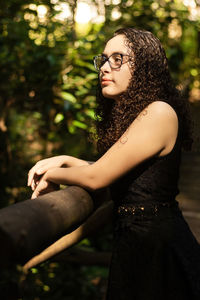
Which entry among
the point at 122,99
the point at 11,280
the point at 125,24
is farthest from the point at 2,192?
the point at 11,280

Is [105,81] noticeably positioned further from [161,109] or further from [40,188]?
[40,188]

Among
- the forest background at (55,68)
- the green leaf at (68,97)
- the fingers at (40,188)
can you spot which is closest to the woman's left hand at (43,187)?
the fingers at (40,188)

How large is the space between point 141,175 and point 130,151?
236 millimetres

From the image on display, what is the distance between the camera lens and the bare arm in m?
1.47

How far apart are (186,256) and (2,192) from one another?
117 inches

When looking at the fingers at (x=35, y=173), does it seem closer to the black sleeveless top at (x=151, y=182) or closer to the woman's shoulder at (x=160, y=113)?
the black sleeveless top at (x=151, y=182)

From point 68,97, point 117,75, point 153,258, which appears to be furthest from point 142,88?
point 68,97

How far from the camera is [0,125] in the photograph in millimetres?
4074

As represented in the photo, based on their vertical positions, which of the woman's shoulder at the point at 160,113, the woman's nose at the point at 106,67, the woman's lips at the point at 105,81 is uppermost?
the woman's nose at the point at 106,67

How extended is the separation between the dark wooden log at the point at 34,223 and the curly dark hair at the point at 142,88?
64 centimetres

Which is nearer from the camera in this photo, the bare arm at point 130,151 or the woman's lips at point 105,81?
the bare arm at point 130,151

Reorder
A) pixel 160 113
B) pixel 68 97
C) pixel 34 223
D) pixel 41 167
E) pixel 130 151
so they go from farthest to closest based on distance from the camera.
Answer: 1. pixel 68 97
2. pixel 41 167
3. pixel 160 113
4. pixel 130 151
5. pixel 34 223

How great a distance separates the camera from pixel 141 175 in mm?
1677

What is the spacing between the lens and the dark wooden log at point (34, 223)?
82 cm
